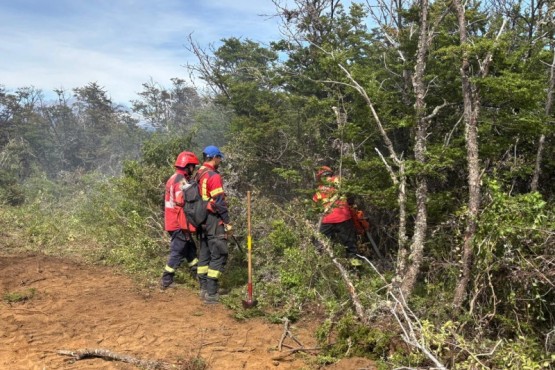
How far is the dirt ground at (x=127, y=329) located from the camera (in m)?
4.28

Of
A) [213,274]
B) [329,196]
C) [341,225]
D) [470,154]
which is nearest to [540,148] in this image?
[470,154]

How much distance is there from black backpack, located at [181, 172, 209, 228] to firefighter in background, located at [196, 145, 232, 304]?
0.18 feet

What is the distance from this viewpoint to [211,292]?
20.1ft

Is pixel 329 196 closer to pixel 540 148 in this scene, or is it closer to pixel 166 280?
pixel 540 148

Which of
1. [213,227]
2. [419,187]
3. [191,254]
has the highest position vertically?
[419,187]

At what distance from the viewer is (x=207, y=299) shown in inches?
240

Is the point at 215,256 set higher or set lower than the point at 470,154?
lower

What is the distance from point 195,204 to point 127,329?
1.92 meters

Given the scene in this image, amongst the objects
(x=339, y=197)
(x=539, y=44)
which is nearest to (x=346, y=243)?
(x=339, y=197)

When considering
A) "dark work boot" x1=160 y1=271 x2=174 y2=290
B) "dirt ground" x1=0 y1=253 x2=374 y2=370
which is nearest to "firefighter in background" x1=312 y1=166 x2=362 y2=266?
"dirt ground" x1=0 y1=253 x2=374 y2=370

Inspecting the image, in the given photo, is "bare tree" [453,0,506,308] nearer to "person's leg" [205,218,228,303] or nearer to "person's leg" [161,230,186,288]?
"person's leg" [205,218,228,303]

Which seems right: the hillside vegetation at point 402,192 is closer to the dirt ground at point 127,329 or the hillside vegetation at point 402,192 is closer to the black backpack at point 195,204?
the dirt ground at point 127,329

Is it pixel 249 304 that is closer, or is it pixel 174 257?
pixel 249 304

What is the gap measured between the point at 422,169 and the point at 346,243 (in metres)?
2.60
